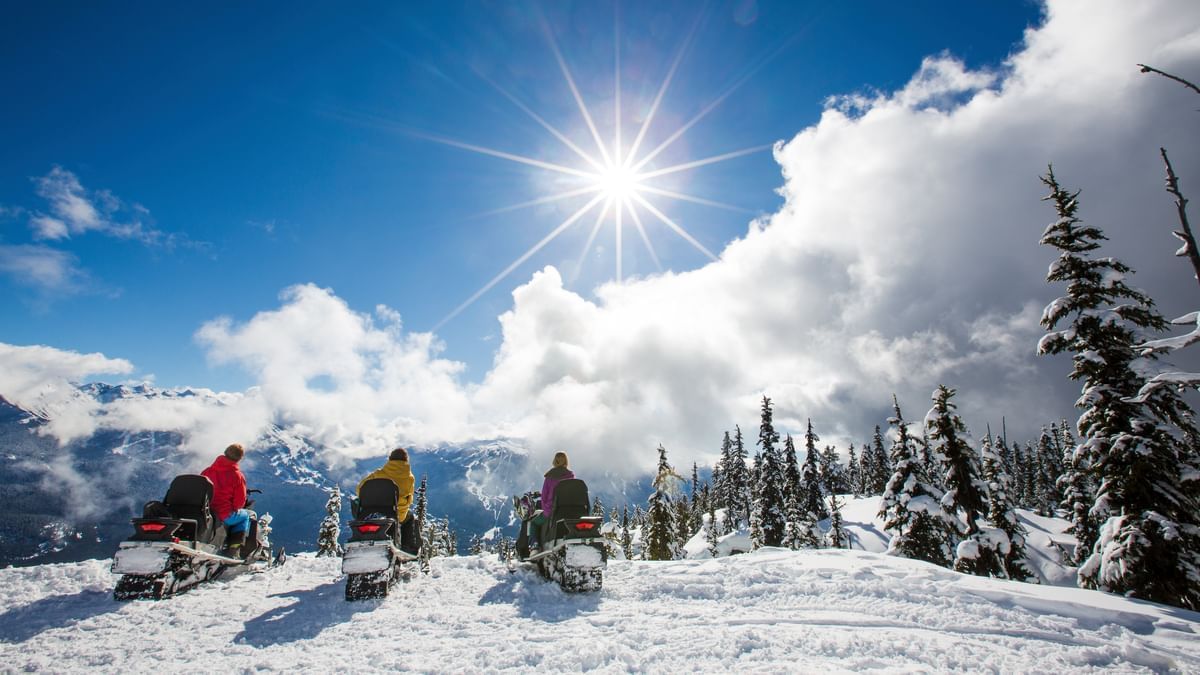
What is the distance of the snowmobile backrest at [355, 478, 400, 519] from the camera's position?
9.58 m

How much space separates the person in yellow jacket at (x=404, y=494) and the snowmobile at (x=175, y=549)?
7.84ft

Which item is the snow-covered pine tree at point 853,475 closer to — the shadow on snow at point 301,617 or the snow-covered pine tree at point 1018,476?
the snow-covered pine tree at point 1018,476

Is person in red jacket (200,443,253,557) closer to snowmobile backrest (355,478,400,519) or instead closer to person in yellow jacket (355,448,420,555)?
person in yellow jacket (355,448,420,555)

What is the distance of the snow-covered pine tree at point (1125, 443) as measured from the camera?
1321cm

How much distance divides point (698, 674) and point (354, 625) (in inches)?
186

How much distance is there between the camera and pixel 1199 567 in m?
13.0

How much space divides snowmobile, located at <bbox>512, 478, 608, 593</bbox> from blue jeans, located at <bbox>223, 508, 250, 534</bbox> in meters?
5.37

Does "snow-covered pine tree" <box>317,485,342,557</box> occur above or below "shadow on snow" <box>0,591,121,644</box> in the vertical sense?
below

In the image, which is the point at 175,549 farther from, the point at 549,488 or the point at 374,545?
the point at 549,488

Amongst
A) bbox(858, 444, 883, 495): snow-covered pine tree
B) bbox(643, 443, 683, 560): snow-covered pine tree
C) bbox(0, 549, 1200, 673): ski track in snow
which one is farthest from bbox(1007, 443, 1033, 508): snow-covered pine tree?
bbox(0, 549, 1200, 673): ski track in snow

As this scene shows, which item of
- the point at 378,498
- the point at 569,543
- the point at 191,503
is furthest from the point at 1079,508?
the point at 191,503

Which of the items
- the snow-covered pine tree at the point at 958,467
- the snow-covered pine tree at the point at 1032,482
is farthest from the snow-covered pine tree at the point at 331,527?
the snow-covered pine tree at the point at 1032,482

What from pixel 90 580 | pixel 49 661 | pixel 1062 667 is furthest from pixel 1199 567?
pixel 90 580

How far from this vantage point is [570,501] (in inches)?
416
